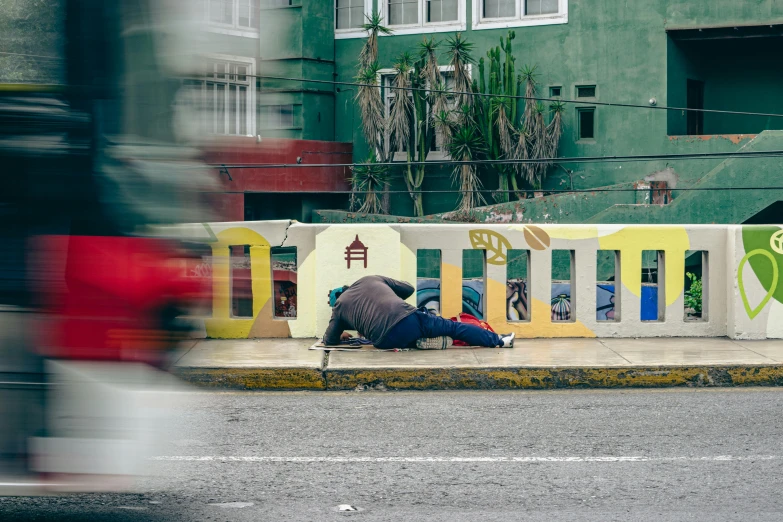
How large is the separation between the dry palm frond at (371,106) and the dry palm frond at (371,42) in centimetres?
24

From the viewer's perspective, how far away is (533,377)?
354 inches

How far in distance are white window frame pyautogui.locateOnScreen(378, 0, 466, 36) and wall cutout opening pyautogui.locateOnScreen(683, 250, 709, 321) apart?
344 inches

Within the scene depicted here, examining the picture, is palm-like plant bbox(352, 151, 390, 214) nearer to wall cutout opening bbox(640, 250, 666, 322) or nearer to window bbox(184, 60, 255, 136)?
wall cutout opening bbox(640, 250, 666, 322)

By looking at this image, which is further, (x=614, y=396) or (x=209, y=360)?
(x=209, y=360)

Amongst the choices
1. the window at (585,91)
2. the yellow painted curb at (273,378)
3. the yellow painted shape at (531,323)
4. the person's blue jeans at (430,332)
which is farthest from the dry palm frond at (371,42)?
the yellow painted curb at (273,378)

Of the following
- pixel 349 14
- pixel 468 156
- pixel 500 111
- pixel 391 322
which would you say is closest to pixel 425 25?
pixel 349 14

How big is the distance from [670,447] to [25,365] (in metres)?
4.32

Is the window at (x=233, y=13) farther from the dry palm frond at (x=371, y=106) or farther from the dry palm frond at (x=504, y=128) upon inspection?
the dry palm frond at (x=371, y=106)

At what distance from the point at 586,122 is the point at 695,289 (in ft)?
22.8

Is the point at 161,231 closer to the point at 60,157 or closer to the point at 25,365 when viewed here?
the point at 60,157

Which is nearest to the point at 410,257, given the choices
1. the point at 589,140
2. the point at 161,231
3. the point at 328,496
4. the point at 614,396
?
the point at 614,396

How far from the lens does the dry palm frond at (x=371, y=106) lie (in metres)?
26.1

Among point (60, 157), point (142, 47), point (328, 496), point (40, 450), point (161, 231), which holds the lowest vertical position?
point (328, 496)

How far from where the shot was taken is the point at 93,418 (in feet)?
14.2
